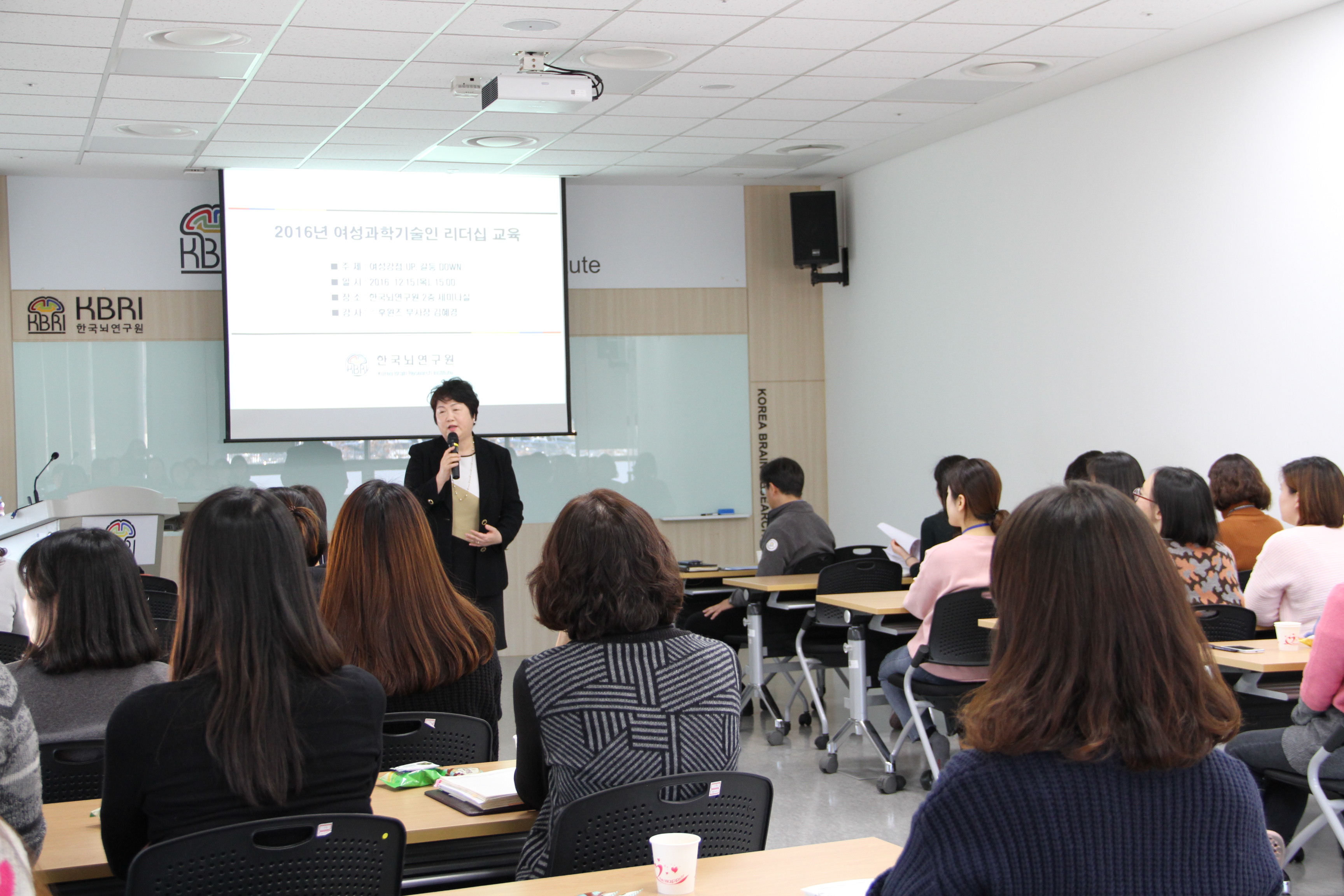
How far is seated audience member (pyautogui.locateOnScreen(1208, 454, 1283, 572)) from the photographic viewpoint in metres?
5.05

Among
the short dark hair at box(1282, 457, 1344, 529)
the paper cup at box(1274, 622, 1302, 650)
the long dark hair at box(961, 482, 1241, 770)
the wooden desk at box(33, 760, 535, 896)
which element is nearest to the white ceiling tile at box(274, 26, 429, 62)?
the wooden desk at box(33, 760, 535, 896)

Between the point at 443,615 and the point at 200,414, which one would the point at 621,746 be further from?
the point at 200,414

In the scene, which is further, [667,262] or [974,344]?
[667,262]

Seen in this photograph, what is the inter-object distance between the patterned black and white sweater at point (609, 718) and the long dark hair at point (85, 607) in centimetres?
98

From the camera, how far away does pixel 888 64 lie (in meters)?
6.13

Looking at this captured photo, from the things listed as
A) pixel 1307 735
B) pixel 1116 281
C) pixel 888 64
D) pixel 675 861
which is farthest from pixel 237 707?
pixel 1116 281

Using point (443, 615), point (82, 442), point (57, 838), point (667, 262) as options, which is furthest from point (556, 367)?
point (57, 838)

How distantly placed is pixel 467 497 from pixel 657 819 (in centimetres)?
341

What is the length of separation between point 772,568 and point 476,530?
181 cm

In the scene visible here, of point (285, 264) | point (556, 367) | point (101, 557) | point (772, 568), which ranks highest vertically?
point (285, 264)

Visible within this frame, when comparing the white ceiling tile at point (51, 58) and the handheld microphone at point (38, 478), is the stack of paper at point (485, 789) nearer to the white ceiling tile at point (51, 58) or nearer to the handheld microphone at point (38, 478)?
the white ceiling tile at point (51, 58)

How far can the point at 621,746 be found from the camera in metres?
2.22

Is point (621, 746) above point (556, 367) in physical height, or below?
below

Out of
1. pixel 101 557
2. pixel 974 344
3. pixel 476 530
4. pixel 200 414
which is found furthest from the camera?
pixel 200 414
